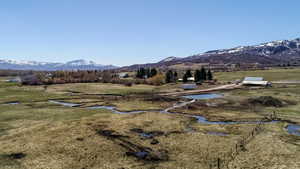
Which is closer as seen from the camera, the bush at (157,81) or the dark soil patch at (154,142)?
Answer: the dark soil patch at (154,142)

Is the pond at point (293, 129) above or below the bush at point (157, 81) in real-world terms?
below

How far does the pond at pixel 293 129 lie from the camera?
3816 centimetres

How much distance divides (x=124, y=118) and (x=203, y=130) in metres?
18.3

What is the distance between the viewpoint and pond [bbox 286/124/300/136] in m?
38.2

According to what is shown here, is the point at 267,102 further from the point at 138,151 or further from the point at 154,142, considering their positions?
the point at 138,151

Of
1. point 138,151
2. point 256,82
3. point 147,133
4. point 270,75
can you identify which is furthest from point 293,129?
point 270,75

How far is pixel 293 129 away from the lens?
133ft

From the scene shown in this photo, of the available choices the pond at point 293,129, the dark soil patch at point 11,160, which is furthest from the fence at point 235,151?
the dark soil patch at point 11,160

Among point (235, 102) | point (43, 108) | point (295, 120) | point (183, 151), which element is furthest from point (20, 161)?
point (235, 102)

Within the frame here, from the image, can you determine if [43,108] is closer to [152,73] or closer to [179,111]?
[179,111]

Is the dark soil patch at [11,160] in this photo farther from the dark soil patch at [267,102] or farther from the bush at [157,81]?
the bush at [157,81]

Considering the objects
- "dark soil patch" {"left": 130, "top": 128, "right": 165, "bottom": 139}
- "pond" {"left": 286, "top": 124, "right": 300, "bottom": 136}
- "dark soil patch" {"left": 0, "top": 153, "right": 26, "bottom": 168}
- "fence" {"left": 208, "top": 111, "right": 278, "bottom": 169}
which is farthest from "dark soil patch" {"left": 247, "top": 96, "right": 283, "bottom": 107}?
"dark soil patch" {"left": 0, "top": 153, "right": 26, "bottom": 168}

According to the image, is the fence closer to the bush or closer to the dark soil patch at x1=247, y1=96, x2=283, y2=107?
the dark soil patch at x1=247, y1=96, x2=283, y2=107

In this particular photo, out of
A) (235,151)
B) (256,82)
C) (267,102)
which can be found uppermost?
(256,82)
